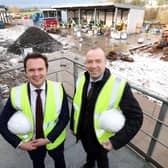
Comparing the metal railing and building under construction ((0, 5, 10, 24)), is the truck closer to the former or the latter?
building under construction ((0, 5, 10, 24))

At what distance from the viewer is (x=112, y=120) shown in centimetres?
104

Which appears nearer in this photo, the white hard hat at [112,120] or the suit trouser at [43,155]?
the white hard hat at [112,120]

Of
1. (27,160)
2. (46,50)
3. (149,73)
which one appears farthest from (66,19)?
(27,160)

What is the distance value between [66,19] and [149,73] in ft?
50.1

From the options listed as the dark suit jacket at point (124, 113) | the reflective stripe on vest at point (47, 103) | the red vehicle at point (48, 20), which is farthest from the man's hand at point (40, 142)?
the red vehicle at point (48, 20)

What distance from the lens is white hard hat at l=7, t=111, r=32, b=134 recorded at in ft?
3.44

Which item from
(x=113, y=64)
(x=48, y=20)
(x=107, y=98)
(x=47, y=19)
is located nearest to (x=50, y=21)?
(x=48, y=20)

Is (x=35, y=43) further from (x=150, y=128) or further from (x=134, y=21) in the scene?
(x=134, y=21)

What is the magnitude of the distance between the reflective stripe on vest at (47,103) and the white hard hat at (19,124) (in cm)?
3

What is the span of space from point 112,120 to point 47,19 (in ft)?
59.1

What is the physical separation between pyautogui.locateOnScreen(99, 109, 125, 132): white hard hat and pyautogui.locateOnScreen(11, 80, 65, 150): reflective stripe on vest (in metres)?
0.34

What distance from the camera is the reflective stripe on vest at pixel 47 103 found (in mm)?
1079

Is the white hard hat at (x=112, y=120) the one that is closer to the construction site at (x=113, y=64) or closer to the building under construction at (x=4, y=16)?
the construction site at (x=113, y=64)

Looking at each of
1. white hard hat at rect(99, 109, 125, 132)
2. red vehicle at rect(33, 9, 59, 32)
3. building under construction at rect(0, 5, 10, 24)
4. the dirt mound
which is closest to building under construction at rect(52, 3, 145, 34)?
red vehicle at rect(33, 9, 59, 32)
